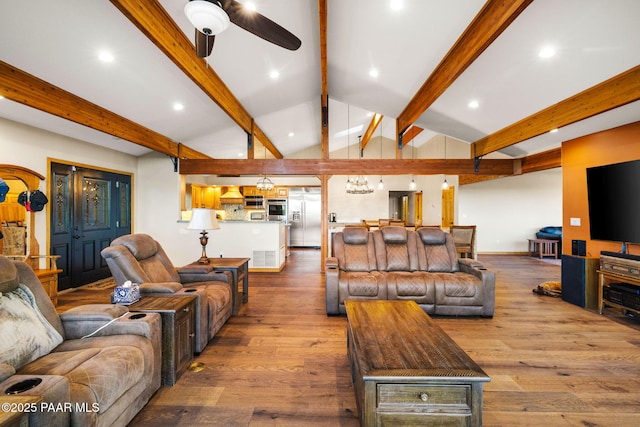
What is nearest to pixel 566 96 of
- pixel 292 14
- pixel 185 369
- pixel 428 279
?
pixel 428 279

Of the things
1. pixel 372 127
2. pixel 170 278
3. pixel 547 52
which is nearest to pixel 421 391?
pixel 170 278

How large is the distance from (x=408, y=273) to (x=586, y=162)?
10.2 ft

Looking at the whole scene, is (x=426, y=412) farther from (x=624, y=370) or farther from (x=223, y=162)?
(x=223, y=162)

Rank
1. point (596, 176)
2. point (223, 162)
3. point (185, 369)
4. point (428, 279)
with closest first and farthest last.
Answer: point (185, 369) < point (428, 279) < point (596, 176) < point (223, 162)

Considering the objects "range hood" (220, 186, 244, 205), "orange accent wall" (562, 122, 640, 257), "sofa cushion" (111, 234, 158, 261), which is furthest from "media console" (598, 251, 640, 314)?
"range hood" (220, 186, 244, 205)

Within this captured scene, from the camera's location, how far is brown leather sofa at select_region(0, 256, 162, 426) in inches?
44.9

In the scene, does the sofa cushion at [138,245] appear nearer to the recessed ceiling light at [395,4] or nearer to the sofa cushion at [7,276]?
the sofa cushion at [7,276]

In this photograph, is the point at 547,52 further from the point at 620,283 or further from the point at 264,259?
the point at 264,259

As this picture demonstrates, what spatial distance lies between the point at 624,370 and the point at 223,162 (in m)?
6.16

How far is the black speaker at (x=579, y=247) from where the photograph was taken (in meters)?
3.88

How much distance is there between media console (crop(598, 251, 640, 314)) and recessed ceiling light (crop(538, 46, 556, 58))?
243 cm

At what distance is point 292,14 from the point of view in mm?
3162

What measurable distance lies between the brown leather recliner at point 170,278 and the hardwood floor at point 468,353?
226 mm

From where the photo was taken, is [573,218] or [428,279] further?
[573,218]
